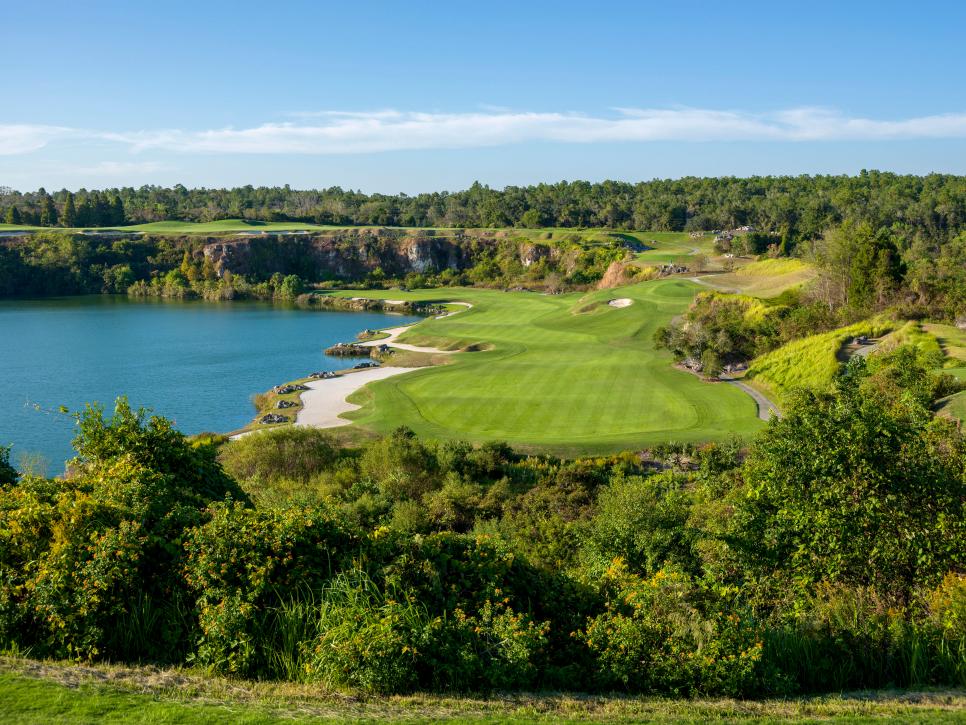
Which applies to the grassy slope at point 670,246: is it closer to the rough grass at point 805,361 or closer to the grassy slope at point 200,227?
the rough grass at point 805,361

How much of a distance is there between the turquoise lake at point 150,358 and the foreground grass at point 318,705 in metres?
23.4

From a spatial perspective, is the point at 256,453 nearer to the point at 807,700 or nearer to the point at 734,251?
the point at 807,700

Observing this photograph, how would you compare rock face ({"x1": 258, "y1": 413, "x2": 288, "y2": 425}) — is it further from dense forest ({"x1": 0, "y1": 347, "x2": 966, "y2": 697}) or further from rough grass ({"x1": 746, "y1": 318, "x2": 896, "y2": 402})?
dense forest ({"x1": 0, "y1": 347, "x2": 966, "y2": 697})

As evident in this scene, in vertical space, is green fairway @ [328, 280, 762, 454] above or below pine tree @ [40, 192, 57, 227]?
below

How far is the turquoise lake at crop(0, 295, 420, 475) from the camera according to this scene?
46.2 meters

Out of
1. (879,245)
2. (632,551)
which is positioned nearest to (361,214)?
(879,245)

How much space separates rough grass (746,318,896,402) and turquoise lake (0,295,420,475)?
101 feet

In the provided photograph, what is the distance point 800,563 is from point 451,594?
635 centimetres

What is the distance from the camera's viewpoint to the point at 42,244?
413ft

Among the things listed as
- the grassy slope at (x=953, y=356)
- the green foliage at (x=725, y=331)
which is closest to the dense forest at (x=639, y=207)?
the green foliage at (x=725, y=331)

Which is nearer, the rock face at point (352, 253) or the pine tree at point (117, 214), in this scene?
the rock face at point (352, 253)

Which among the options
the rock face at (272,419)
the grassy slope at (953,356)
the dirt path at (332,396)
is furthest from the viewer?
the rock face at (272,419)

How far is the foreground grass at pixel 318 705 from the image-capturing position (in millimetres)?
8539

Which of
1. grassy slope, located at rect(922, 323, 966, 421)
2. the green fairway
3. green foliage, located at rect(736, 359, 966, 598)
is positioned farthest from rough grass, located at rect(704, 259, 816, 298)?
green foliage, located at rect(736, 359, 966, 598)
